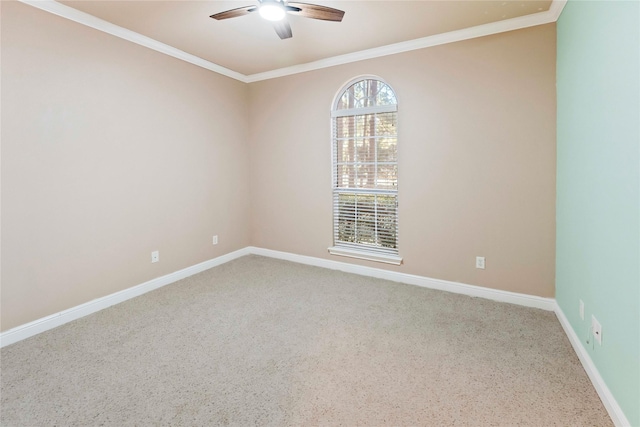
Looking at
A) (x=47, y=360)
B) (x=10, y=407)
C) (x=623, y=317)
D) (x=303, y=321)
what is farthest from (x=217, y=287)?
(x=623, y=317)

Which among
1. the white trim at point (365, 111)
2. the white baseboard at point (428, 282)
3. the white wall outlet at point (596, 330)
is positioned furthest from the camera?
the white trim at point (365, 111)

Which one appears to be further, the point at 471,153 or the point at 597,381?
the point at 471,153

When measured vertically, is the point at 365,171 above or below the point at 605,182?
above

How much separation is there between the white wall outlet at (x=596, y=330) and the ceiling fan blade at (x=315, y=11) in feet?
7.97

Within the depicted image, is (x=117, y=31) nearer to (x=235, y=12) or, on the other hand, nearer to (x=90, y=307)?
(x=235, y=12)

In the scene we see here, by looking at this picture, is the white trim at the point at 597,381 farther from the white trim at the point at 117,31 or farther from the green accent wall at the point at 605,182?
the white trim at the point at 117,31

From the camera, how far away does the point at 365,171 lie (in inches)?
149

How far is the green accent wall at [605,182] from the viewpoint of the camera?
140cm

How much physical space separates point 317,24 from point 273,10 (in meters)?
0.87

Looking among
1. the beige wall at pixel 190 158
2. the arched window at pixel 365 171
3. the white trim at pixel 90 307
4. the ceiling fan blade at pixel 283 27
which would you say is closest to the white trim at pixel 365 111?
the arched window at pixel 365 171

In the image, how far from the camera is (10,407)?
171 centimetres

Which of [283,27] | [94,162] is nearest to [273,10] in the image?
[283,27]

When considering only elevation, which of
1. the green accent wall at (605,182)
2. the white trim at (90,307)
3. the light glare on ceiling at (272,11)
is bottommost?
the white trim at (90,307)

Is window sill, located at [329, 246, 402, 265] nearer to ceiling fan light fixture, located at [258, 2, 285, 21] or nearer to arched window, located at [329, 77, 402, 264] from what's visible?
arched window, located at [329, 77, 402, 264]
